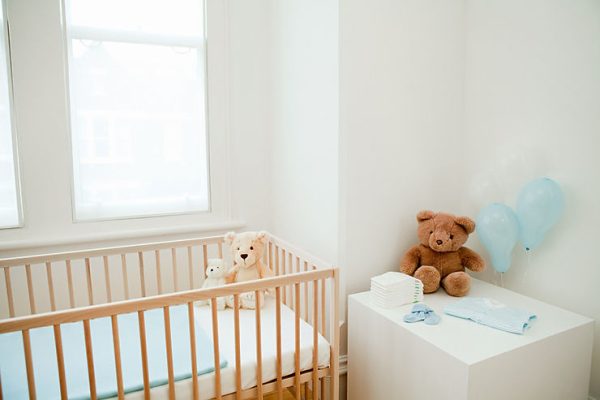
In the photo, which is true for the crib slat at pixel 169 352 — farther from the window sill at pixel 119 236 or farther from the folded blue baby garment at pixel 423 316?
the window sill at pixel 119 236

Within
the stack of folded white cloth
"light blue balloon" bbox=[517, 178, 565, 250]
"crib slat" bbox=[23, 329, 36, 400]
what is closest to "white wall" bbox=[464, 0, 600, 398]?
"light blue balloon" bbox=[517, 178, 565, 250]

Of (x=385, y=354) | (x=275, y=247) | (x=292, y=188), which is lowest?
(x=385, y=354)

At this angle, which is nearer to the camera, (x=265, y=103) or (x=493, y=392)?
(x=493, y=392)

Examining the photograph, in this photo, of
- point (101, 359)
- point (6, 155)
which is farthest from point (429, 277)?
point (6, 155)

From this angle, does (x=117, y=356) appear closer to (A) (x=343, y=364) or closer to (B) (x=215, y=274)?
(B) (x=215, y=274)

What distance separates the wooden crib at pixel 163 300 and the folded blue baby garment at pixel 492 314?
0.49 metres

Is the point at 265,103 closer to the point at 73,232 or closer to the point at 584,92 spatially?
the point at 73,232

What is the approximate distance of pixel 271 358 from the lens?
59.4 inches

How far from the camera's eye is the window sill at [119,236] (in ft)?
6.53

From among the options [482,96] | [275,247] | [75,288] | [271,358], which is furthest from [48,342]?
[482,96]

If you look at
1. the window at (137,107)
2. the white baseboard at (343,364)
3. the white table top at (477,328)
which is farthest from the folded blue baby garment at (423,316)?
the window at (137,107)

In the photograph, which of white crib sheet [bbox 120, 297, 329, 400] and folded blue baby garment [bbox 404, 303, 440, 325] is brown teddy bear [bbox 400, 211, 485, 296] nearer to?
folded blue baby garment [bbox 404, 303, 440, 325]

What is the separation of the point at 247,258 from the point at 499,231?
105 centimetres

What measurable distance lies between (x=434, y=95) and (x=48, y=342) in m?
1.91
